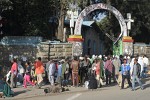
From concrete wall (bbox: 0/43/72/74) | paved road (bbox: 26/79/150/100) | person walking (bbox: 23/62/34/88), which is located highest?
concrete wall (bbox: 0/43/72/74)

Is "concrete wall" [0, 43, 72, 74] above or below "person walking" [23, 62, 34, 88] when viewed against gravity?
above

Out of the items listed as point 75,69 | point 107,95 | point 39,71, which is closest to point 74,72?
point 75,69

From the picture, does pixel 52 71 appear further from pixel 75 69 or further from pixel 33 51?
pixel 33 51

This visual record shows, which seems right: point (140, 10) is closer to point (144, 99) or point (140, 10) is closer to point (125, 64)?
point (125, 64)

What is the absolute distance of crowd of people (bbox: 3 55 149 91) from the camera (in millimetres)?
20891

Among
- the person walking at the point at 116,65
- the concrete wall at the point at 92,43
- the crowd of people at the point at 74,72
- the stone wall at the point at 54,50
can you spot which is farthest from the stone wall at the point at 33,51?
the concrete wall at the point at 92,43

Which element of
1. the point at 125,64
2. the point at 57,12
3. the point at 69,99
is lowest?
the point at 69,99

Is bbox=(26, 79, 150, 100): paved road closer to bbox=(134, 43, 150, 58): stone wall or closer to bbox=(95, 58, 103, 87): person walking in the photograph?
bbox=(95, 58, 103, 87): person walking

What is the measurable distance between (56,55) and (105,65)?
3885 millimetres

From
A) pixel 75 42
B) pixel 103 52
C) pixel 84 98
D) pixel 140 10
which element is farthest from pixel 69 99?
pixel 103 52

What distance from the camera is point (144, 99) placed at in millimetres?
17141

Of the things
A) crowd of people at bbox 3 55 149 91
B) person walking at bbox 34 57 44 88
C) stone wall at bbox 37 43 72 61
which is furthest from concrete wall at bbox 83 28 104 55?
person walking at bbox 34 57 44 88

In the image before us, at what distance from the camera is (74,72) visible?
71.7 feet

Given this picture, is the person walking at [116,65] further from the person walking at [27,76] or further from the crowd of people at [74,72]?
the person walking at [27,76]
